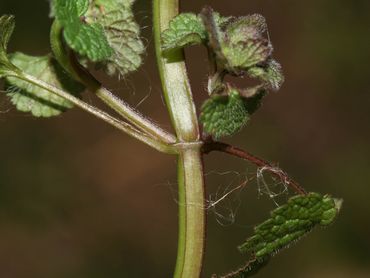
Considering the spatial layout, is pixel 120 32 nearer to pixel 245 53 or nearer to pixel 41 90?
pixel 41 90

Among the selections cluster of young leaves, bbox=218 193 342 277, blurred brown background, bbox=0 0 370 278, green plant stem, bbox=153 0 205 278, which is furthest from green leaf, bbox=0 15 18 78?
blurred brown background, bbox=0 0 370 278

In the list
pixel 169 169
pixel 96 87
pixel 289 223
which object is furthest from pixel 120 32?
pixel 169 169

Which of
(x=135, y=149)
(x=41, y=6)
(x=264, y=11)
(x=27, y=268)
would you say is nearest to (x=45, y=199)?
(x=27, y=268)

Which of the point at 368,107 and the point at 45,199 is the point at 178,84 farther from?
the point at 368,107

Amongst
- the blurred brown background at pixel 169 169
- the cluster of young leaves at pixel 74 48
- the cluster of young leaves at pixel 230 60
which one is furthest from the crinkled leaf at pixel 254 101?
the blurred brown background at pixel 169 169

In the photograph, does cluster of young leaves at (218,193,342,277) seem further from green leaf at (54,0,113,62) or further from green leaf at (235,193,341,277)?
green leaf at (54,0,113,62)
